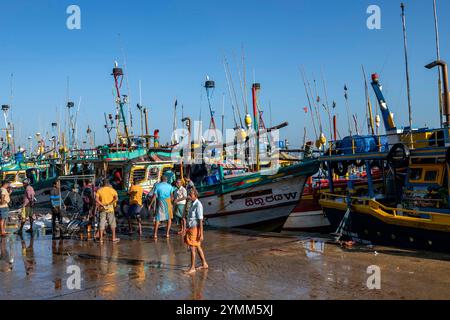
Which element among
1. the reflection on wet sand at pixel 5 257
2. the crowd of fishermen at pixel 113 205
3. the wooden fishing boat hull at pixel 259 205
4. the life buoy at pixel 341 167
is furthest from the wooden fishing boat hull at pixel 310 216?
the reflection on wet sand at pixel 5 257

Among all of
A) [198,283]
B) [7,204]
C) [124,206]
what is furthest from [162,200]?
[124,206]

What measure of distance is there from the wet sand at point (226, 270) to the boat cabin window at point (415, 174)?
2357mm

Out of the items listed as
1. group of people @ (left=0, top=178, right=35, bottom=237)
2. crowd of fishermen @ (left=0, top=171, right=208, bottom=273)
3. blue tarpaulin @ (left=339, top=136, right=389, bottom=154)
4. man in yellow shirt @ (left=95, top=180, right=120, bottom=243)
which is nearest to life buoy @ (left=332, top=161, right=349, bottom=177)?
blue tarpaulin @ (left=339, top=136, right=389, bottom=154)

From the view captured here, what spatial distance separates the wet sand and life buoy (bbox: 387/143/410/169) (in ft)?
7.37

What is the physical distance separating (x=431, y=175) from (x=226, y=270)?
5.76 meters

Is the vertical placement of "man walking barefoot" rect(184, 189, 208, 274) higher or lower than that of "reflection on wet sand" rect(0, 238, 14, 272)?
higher

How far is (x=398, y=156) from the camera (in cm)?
1030

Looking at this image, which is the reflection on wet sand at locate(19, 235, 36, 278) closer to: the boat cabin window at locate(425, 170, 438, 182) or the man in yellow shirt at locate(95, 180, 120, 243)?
the man in yellow shirt at locate(95, 180, 120, 243)

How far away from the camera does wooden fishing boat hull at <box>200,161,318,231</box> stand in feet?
43.1

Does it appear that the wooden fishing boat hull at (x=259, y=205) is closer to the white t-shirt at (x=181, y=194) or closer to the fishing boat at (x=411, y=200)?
the fishing boat at (x=411, y=200)

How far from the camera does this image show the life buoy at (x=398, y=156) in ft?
33.3

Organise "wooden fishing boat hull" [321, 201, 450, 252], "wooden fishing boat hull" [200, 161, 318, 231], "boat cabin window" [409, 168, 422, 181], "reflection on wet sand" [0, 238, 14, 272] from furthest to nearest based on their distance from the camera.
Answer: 1. "wooden fishing boat hull" [200, 161, 318, 231]
2. "boat cabin window" [409, 168, 422, 181]
3. "wooden fishing boat hull" [321, 201, 450, 252]
4. "reflection on wet sand" [0, 238, 14, 272]

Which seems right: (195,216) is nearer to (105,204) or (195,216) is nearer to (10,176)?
(105,204)
